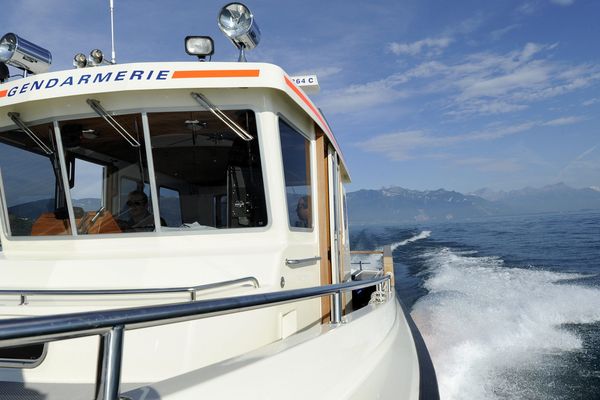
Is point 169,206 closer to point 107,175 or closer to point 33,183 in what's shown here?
point 107,175

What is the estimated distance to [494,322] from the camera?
9219 millimetres

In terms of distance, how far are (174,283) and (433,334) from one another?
7084mm

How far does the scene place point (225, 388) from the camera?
1485mm

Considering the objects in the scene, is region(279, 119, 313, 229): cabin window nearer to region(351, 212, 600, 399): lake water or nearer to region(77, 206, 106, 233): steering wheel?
region(77, 206, 106, 233): steering wheel

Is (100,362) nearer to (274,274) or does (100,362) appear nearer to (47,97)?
(274,274)

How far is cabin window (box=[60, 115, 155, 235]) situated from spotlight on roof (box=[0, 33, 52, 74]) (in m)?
0.76

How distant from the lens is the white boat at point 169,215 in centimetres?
239

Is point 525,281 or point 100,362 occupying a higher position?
point 100,362

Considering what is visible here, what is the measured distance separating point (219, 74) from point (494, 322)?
27.2 feet

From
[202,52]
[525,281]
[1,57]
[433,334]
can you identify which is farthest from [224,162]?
[525,281]

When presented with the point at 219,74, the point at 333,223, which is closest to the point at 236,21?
the point at 219,74

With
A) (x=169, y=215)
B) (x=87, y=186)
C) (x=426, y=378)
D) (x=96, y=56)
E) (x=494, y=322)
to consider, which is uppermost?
(x=96, y=56)

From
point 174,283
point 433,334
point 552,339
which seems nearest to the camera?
point 174,283

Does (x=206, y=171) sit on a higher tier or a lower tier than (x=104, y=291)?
higher
